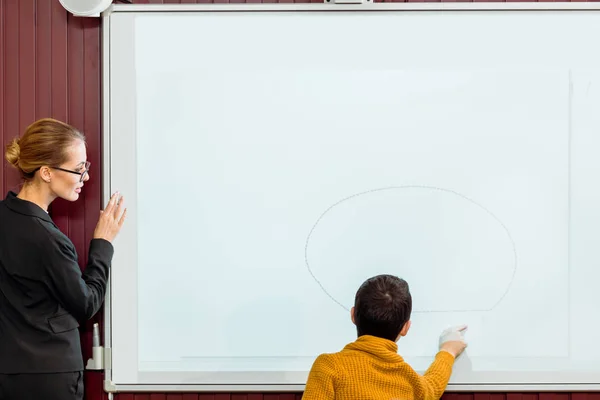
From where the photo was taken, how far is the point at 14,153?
1.53m

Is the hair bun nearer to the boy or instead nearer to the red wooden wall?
the red wooden wall

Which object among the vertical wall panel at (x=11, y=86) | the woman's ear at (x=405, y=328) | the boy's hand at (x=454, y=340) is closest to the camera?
the woman's ear at (x=405, y=328)

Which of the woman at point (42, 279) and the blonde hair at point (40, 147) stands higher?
the blonde hair at point (40, 147)

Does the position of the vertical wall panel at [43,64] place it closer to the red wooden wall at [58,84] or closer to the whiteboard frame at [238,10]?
the red wooden wall at [58,84]

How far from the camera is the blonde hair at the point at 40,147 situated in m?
1.52

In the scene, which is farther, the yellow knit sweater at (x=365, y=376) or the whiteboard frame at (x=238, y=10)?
the whiteboard frame at (x=238, y=10)

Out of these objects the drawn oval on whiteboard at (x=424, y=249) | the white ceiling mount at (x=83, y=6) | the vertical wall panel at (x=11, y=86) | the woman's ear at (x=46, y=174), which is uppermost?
the white ceiling mount at (x=83, y=6)

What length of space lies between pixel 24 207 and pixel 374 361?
87 cm

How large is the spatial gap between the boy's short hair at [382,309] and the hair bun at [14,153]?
0.86 metres

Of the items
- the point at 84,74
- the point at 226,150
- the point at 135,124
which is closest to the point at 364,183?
the point at 226,150

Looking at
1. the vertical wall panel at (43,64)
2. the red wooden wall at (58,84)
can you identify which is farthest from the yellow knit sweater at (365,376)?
the vertical wall panel at (43,64)

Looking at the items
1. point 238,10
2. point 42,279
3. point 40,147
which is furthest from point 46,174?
point 238,10

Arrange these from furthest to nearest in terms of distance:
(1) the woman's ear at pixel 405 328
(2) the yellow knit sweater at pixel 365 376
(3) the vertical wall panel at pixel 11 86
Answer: (3) the vertical wall panel at pixel 11 86
(1) the woman's ear at pixel 405 328
(2) the yellow knit sweater at pixel 365 376

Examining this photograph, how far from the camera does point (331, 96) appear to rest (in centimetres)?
160
